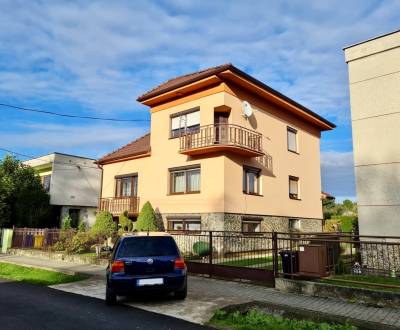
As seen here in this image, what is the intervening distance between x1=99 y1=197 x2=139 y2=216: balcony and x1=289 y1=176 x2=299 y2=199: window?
9224mm

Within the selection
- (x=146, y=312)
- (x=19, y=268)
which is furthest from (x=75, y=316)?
(x=19, y=268)

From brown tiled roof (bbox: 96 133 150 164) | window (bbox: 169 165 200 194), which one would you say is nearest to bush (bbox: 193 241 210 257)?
window (bbox: 169 165 200 194)

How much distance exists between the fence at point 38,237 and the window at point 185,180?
222 inches

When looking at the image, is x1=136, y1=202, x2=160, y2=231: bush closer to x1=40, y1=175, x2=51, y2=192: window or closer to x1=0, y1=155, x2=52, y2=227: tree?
x1=0, y1=155, x2=52, y2=227: tree

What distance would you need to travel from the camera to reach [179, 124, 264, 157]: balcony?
17641 mm

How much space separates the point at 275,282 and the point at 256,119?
11957 mm

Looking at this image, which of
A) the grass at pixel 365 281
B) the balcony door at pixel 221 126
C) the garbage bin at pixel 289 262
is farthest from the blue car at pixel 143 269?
the balcony door at pixel 221 126

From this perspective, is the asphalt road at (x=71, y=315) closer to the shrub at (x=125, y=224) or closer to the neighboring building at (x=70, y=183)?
the shrub at (x=125, y=224)

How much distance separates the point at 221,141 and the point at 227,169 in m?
1.37

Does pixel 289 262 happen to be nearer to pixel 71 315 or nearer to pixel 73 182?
pixel 71 315

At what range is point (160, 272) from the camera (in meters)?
A: 8.02

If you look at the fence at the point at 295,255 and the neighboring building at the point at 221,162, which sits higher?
the neighboring building at the point at 221,162

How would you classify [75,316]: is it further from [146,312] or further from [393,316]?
[393,316]

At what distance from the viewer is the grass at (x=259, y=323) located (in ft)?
20.1
